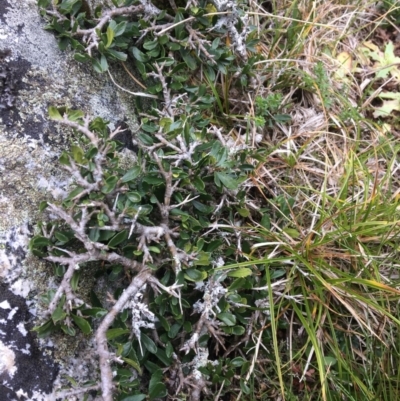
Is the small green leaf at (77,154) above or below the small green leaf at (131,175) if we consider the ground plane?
above

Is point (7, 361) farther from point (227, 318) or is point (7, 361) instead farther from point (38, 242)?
point (227, 318)

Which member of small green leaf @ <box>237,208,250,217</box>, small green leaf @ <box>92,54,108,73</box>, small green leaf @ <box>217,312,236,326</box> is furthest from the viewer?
small green leaf @ <box>237,208,250,217</box>

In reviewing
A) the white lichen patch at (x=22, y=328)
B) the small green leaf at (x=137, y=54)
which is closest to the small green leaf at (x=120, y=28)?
the small green leaf at (x=137, y=54)

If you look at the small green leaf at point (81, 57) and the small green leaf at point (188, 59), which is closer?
the small green leaf at point (81, 57)

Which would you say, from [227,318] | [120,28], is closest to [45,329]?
[227,318]

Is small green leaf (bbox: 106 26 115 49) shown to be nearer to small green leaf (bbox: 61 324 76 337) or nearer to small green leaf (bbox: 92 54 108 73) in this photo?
small green leaf (bbox: 92 54 108 73)

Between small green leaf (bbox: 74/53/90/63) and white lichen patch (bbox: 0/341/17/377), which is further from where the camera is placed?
small green leaf (bbox: 74/53/90/63)

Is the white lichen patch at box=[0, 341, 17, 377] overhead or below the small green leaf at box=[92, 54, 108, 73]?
below

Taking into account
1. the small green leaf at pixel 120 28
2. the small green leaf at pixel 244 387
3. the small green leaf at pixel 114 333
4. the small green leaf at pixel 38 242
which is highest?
the small green leaf at pixel 120 28

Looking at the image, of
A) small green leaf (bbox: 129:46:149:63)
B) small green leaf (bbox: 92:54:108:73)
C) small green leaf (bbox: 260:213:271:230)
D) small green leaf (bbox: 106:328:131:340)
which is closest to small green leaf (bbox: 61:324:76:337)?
small green leaf (bbox: 106:328:131:340)

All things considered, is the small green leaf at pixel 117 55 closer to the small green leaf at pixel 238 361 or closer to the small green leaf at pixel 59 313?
the small green leaf at pixel 59 313
